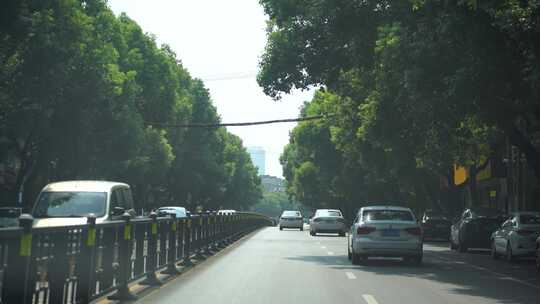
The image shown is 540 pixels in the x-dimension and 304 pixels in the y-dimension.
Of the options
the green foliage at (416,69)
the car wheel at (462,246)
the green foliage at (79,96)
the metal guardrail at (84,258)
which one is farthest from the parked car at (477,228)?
the green foliage at (79,96)

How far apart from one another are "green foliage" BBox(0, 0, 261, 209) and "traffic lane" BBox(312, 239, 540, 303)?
1528 centimetres

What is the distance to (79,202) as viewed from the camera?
17.1m

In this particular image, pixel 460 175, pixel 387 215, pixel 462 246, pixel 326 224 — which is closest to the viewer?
pixel 387 215

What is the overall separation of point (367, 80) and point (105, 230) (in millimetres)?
18911

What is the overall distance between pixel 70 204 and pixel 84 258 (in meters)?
7.18

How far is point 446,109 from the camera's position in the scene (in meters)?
19.7

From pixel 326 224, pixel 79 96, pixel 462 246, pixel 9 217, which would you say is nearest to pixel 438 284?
pixel 9 217

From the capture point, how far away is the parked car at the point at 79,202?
16.7 m

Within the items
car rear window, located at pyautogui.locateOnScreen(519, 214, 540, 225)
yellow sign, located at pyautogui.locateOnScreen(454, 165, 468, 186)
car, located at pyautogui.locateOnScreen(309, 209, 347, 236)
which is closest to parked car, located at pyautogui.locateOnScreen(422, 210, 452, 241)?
car, located at pyautogui.locateOnScreen(309, 209, 347, 236)

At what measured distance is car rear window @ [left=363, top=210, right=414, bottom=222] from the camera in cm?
2001

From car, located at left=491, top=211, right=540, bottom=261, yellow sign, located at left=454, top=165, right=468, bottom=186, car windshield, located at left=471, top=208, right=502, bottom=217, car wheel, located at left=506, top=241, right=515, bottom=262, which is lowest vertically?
car wheel, located at left=506, top=241, right=515, bottom=262

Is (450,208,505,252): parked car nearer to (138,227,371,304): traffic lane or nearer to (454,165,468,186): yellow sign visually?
(138,227,371,304): traffic lane

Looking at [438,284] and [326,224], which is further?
[326,224]

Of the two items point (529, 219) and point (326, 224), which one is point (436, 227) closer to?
point (326, 224)
